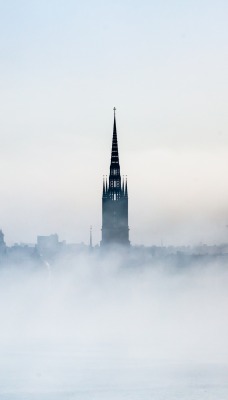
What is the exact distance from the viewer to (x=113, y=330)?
312 ft

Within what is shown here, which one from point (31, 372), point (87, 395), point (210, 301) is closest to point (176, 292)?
point (210, 301)

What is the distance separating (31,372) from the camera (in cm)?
6881

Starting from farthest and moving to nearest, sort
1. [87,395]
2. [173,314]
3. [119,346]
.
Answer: [173,314] < [119,346] < [87,395]

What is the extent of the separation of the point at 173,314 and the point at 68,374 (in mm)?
43183

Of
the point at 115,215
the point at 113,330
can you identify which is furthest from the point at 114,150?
the point at 113,330

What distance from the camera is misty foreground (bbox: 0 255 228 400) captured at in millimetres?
64250

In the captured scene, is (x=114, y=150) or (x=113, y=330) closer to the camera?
(x=113, y=330)

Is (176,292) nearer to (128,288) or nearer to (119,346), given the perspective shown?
(128,288)

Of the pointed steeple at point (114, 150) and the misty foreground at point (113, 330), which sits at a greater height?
the pointed steeple at point (114, 150)

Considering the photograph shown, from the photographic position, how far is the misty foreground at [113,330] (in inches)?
2530

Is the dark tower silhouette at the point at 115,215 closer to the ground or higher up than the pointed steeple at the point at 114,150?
closer to the ground

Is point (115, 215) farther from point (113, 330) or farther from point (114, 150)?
point (113, 330)

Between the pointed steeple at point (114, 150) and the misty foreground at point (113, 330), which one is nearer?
the misty foreground at point (113, 330)

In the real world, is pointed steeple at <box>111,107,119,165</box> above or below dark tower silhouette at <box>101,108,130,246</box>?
above
